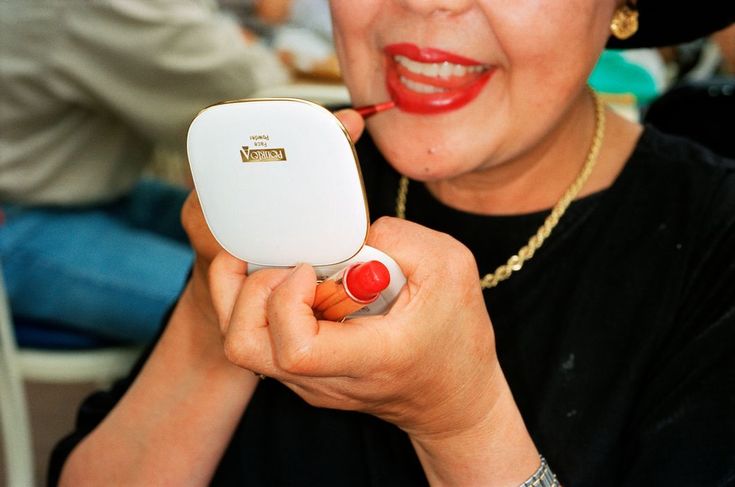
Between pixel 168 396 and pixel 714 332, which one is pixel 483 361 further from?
pixel 168 396

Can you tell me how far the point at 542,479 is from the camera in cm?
68

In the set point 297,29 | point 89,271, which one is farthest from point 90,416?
point 297,29

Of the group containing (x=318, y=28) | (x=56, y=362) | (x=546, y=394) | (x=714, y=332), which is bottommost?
(x=56, y=362)

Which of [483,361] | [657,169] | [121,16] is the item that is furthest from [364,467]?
[121,16]

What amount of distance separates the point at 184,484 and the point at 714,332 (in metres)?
0.53

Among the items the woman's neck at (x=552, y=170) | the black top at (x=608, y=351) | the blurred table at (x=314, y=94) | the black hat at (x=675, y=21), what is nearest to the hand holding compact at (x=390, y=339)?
the black top at (x=608, y=351)

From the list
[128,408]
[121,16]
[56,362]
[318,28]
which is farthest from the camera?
[318,28]

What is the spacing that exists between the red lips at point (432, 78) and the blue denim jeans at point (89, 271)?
674 mm

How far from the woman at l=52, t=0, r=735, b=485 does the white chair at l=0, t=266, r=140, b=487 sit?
0.32 meters

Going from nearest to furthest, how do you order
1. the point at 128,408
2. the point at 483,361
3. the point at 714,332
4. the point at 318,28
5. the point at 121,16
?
the point at 483,361, the point at 714,332, the point at 128,408, the point at 121,16, the point at 318,28

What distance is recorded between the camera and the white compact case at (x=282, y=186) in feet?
1.73

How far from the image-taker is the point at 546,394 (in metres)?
0.81

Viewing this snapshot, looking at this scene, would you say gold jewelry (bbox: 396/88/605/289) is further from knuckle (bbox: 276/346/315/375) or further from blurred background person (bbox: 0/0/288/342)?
blurred background person (bbox: 0/0/288/342)

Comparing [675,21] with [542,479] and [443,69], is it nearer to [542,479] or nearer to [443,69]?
[443,69]
